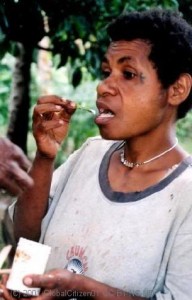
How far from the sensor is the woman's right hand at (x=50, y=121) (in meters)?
2.01

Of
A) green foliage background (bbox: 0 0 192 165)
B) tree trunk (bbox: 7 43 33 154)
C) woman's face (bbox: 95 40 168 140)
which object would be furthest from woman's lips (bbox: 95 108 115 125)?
tree trunk (bbox: 7 43 33 154)

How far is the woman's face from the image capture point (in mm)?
1858

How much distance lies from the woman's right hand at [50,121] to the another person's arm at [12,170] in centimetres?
34

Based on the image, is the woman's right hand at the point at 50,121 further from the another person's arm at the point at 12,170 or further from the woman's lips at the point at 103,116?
the another person's arm at the point at 12,170

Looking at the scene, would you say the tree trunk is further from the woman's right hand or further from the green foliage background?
the woman's right hand

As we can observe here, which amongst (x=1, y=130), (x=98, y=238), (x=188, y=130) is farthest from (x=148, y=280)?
(x=1, y=130)

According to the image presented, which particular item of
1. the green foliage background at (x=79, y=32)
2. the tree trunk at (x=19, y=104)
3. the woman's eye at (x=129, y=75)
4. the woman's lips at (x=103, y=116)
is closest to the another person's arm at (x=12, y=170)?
the woman's lips at (x=103, y=116)

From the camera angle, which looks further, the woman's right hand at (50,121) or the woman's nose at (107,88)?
the woman's right hand at (50,121)

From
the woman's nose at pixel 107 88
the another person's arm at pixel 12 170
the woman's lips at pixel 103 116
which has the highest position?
the woman's nose at pixel 107 88

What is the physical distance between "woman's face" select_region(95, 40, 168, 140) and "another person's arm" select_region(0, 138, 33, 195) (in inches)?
13.1

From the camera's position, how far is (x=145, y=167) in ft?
6.37

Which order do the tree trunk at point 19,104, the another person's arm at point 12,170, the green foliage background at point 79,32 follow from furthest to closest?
the tree trunk at point 19,104
the green foliage background at point 79,32
the another person's arm at point 12,170

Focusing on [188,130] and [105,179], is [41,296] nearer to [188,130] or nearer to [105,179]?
[105,179]

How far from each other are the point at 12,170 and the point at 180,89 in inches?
26.4
